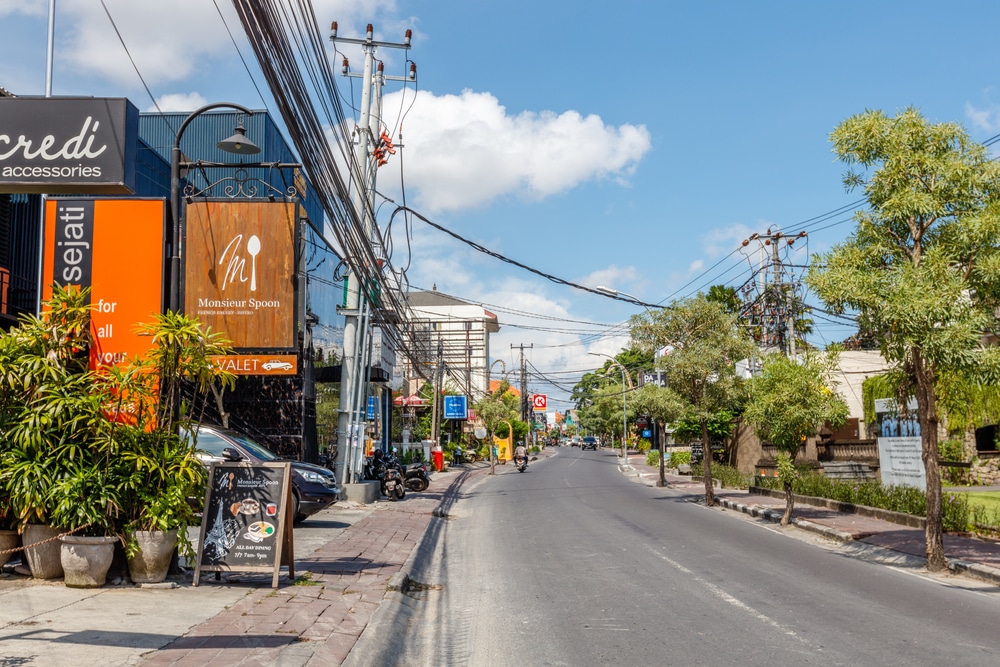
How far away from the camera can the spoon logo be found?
42.7 ft

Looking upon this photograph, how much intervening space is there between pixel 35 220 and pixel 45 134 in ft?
51.5

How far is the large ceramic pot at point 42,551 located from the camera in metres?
8.87

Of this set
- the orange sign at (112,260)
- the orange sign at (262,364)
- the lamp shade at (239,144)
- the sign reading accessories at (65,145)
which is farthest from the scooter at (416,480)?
the sign reading accessories at (65,145)

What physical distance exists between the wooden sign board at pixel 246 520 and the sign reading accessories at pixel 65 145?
3.35 meters

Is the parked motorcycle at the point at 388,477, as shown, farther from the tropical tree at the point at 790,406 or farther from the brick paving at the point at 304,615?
the tropical tree at the point at 790,406

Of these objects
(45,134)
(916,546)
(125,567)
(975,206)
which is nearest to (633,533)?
(916,546)

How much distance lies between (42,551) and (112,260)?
4512 millimetres

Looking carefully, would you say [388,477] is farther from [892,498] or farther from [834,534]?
[892,498]

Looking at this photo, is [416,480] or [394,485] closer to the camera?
[394,485]

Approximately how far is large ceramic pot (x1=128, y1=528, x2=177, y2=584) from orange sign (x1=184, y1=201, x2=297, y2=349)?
4.36m

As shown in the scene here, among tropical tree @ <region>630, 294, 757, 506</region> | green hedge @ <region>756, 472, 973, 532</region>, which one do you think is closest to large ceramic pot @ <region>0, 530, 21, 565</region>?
green hedge @ <region>756, 472, 973, 532</region>

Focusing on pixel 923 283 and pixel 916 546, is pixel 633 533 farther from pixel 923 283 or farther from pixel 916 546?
pixel 923 283

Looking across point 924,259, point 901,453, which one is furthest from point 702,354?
point 924,259

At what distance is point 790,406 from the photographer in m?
17.7
